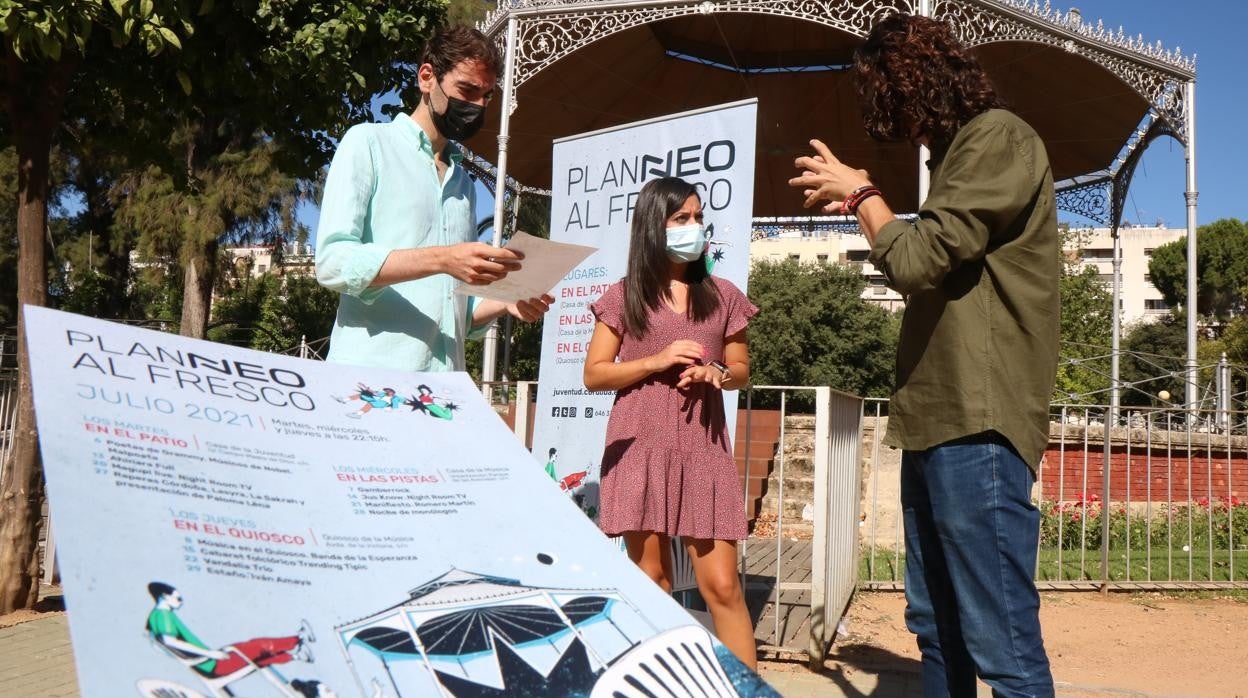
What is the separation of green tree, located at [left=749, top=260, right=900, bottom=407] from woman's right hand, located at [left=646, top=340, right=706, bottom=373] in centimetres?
1892

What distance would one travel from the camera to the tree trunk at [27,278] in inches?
189

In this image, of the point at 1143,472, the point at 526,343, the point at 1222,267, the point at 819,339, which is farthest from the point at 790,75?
the point at 1222,267

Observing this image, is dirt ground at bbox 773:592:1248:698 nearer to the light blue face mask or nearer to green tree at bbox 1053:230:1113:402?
the light blue face mask

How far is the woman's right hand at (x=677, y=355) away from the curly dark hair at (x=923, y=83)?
3.04 ft

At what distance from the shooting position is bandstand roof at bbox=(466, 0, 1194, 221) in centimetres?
1102

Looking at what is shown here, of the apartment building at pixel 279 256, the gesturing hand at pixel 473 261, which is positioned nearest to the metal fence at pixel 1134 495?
the gesturing hand at pixel 473 261

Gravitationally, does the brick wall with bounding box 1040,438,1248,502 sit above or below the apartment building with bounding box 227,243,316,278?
below

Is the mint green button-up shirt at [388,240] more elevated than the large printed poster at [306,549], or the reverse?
the mint green button-up shirt at [388,240]

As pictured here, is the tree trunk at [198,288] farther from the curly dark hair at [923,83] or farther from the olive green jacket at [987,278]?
the olive green jacket at [987,278]

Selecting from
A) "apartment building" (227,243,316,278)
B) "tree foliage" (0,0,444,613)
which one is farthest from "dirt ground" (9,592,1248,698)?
"apartment building" (227,243,316,278)

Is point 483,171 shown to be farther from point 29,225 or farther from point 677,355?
point 677,355

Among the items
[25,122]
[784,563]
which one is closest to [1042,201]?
[25,122]

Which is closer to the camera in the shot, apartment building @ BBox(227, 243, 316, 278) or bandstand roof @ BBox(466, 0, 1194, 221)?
bandstand roof @ BBox(466, 0, 1194, 221)

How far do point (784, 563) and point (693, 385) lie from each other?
473cm
